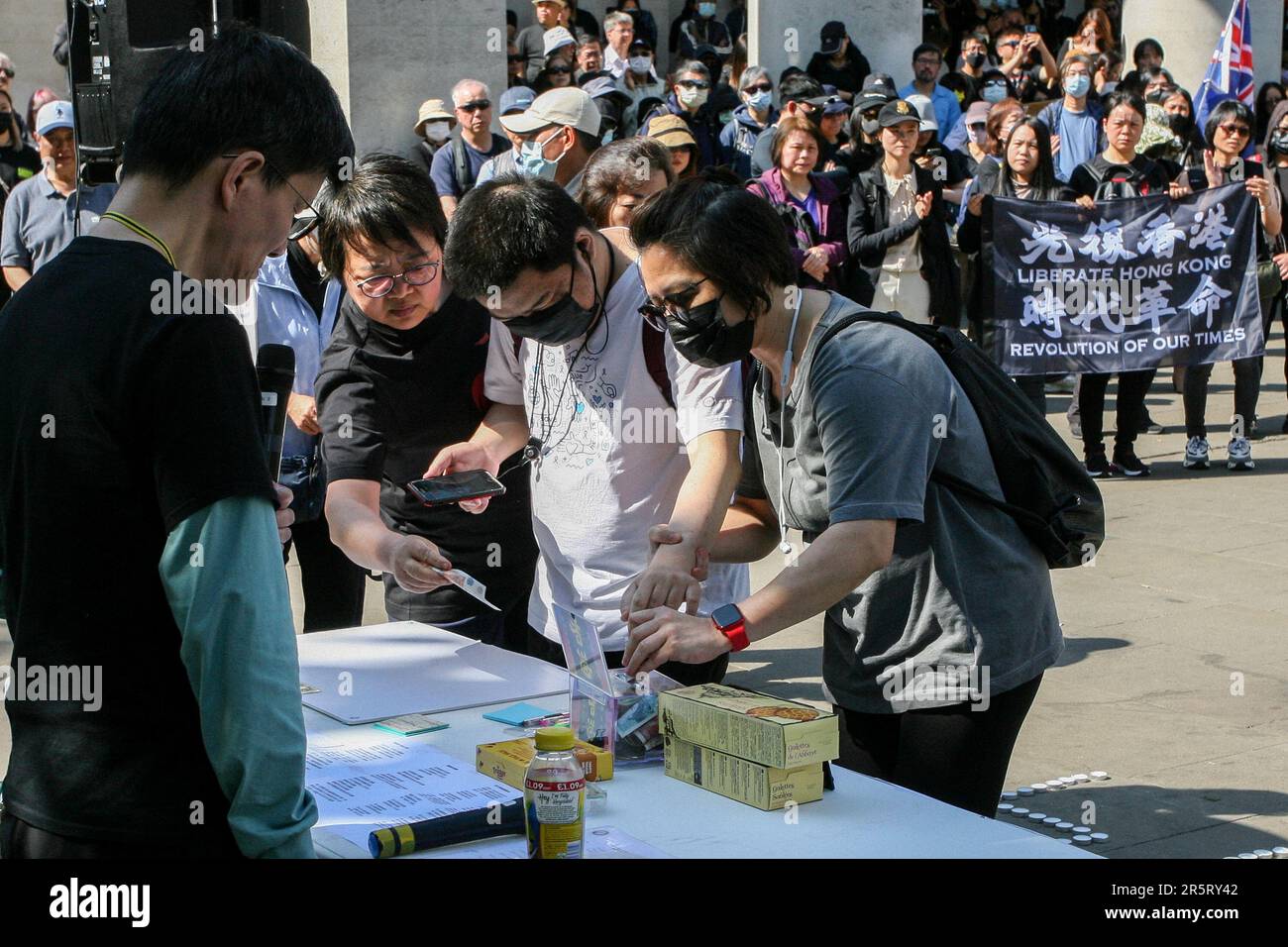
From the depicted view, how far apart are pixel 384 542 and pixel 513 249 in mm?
778

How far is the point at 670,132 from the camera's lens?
27.0 ft

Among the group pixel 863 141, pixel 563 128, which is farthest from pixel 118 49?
pixel 863 141

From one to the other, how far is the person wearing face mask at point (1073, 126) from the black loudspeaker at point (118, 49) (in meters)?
7.79

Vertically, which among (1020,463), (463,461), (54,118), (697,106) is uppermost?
(697,106)

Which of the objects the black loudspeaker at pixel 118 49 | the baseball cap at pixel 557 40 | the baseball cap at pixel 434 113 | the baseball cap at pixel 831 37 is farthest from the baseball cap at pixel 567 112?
the baseball cap at pixel 831 37

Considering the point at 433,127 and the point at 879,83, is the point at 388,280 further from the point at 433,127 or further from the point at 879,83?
the point at 879,83

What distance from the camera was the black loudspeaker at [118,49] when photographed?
19.6 ft

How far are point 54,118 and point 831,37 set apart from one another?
817cm

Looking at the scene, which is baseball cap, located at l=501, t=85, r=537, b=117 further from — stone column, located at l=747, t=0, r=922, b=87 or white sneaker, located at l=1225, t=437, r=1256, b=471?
white sneaker, located at l=1225, t=437, r=1256, b=471

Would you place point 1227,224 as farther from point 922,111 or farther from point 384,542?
point 384,542

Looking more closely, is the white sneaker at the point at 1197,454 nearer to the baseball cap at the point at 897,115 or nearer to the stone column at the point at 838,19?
the baseball cap at the point at 897,115

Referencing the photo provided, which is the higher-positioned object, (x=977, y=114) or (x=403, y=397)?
(x=977, y=114)

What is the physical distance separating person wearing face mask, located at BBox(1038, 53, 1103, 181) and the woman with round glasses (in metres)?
9.44
